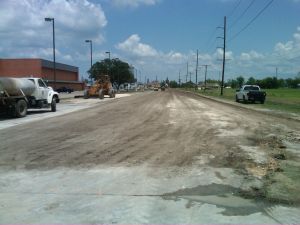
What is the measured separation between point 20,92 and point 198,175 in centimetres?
2047

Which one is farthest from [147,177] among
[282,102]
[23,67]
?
[23,67]

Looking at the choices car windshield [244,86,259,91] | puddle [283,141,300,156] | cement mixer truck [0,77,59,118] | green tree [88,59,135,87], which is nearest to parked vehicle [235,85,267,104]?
car windshield [244,86,259,91]

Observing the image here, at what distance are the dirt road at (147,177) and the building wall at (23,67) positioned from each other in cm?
9324

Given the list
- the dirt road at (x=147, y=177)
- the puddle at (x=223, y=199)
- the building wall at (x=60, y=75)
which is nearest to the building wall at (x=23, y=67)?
the building wall at (x=60, y=75)

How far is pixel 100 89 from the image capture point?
212 ft

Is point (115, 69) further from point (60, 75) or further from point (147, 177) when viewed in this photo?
point (147, 177)

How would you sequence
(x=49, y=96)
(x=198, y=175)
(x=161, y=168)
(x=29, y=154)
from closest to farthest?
1. (x=198, y=175)
2. (x=161, y=168)
3. (x=29, y=154)
4. (x=49, y=96)

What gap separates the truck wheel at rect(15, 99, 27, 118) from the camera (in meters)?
27.6

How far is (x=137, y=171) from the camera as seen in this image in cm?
1054

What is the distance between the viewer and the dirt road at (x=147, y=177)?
24.2ft

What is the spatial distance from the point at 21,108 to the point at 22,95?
0.92 meters

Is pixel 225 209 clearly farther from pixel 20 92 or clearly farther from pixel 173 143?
pixel 20 92

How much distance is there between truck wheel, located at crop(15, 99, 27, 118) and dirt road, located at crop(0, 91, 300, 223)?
33.8 feet

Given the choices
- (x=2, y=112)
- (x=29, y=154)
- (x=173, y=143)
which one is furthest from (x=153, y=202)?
(x=2, y=112)
